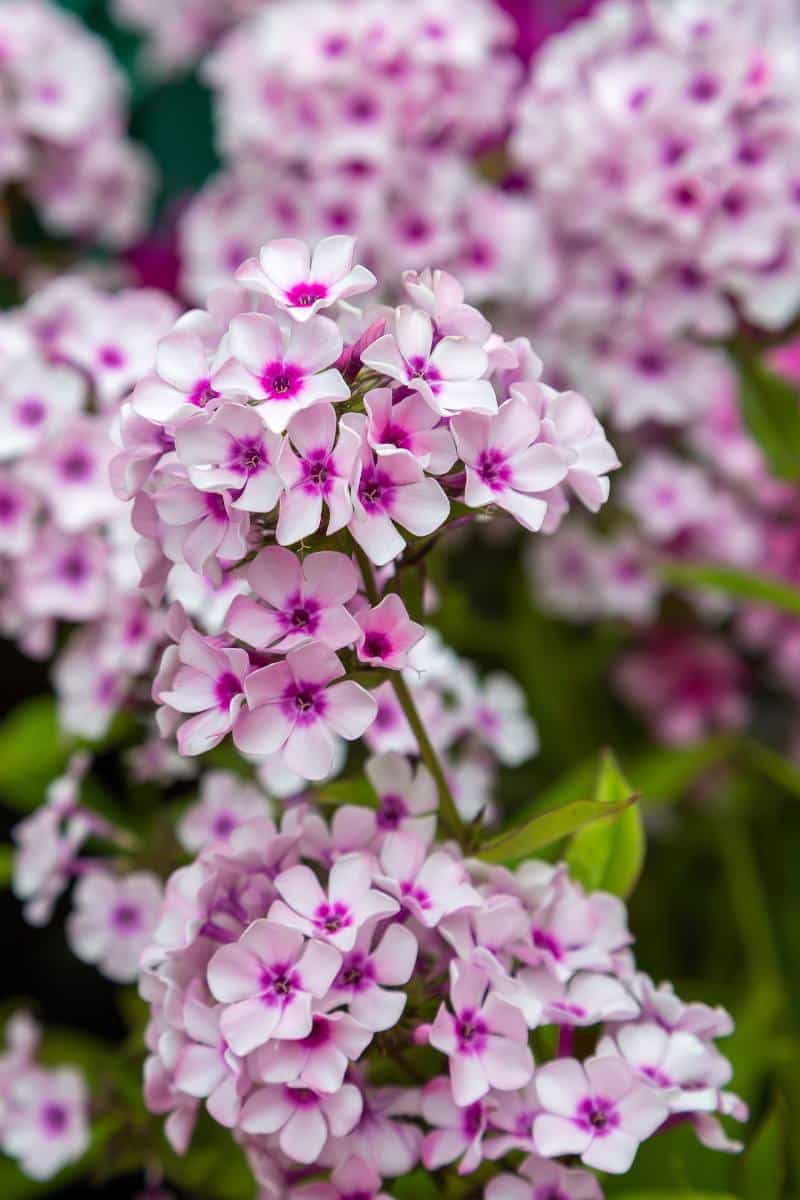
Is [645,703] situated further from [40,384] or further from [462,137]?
[40,384]

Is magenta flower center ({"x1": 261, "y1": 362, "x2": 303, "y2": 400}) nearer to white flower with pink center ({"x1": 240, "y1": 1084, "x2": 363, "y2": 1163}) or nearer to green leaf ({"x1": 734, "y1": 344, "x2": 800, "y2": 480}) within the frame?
white flower with pink center ({"x1": 240, "y1": 1084, "x2": 363, "y2": 1163})

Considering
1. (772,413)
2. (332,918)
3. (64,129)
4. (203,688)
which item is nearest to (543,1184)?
(332,918)

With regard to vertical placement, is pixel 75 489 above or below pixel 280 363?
below

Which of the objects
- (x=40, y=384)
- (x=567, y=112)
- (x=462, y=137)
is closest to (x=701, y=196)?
(x=567, y=112)

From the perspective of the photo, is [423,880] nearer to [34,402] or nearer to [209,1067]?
[209,1067]

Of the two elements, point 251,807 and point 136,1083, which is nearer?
point 251,807

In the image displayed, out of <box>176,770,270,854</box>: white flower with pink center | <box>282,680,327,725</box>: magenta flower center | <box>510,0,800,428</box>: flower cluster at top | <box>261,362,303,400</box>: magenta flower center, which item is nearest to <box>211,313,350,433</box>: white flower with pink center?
<box>261,362,303,400</box>: magenta flower center
